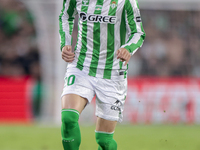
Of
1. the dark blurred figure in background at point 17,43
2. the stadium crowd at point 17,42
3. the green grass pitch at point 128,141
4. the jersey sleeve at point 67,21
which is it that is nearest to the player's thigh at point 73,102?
the jersey sleeve at point 67,21

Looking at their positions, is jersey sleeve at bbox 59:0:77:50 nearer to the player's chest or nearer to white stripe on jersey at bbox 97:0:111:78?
the player's chest

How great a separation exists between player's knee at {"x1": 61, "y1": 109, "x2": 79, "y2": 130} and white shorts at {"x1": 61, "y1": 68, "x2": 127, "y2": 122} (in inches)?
11.5

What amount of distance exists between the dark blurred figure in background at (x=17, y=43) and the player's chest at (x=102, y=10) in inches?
482

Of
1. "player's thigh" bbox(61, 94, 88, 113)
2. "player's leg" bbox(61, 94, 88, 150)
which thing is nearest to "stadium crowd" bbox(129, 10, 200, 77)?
"player's thigh" bbox(61, 94, 88, 113)

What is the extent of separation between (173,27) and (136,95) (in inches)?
215

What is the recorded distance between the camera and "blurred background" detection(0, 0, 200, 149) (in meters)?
14.3

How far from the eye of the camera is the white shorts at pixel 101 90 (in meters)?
4.90

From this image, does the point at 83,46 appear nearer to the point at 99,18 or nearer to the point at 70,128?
the point at 99,18

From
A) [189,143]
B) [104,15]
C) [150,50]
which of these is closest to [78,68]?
[104,15]

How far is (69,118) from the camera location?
15.0 feet

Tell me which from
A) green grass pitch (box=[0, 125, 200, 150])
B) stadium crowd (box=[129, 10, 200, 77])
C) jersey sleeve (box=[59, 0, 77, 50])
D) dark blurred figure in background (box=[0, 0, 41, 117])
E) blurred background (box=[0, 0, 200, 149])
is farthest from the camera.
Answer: dark blurred figure in background (box=[0, 0, 41, 117])

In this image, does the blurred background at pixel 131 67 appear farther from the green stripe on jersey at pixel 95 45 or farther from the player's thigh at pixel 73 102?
the player's thigh at pixel 73 102

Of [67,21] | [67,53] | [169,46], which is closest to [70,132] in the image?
[67,53]

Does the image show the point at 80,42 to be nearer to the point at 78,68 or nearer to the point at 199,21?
the point at 78,68
